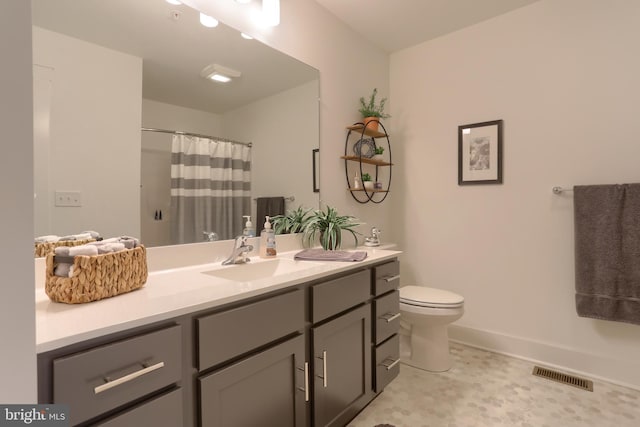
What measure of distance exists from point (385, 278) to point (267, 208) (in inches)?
31.1

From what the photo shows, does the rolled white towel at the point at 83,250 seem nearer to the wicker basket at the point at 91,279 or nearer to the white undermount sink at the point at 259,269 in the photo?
the wicker basket at the point at 91,279

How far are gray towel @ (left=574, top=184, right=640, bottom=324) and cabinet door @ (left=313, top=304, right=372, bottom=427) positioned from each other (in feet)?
4.66

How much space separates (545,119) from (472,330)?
64.2 inches

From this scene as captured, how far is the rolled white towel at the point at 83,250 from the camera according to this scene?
844 mm

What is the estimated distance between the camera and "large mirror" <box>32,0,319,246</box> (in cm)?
106

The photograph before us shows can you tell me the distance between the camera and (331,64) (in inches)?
85.7

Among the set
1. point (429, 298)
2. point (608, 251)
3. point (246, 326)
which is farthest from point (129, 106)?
point (608, 251)

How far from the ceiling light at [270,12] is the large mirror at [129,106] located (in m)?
0.14

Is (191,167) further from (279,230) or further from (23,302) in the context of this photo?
(23,302)

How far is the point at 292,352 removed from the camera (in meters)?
1.12

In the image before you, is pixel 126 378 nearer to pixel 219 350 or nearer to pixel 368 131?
pixel 219 350

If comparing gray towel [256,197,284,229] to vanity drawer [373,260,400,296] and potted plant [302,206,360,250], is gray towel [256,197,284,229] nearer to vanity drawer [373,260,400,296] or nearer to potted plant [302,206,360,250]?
potted plant [302,206,360,250]

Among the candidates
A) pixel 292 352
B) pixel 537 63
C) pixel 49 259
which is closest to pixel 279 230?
pixel 292 352

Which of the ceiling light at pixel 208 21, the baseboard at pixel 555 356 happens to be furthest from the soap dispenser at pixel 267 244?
the baseboard at pixel 555 356
